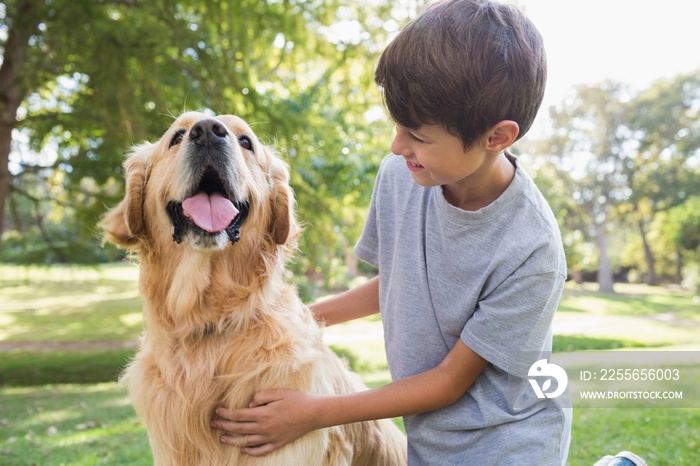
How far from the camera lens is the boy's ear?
1850 mm

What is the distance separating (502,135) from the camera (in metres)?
1.89

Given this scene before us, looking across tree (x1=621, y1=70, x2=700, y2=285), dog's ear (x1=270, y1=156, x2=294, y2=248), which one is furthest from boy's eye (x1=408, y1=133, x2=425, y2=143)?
tree (x1=621, y1=70, x2=700, y2=285)

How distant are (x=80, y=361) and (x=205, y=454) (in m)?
10.3

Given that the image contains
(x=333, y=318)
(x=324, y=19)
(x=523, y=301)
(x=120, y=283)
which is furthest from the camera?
(x=120, y=283)

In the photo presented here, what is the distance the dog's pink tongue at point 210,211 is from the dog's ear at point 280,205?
0.78 feet

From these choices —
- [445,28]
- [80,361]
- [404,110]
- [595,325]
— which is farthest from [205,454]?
[595,325]

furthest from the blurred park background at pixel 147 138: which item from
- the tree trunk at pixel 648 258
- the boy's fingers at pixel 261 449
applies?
the tree trunk at pixel 648 258

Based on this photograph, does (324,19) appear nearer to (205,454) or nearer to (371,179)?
(371,179)

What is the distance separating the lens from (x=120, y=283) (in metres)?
28.0

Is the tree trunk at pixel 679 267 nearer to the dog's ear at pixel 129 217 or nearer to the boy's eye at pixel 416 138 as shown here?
the boy's eye at pixel 416 138

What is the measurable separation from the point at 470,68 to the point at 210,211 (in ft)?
3.43

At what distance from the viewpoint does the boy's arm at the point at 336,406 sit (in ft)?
6.55

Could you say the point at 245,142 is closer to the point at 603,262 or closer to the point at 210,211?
the point at 210,211
